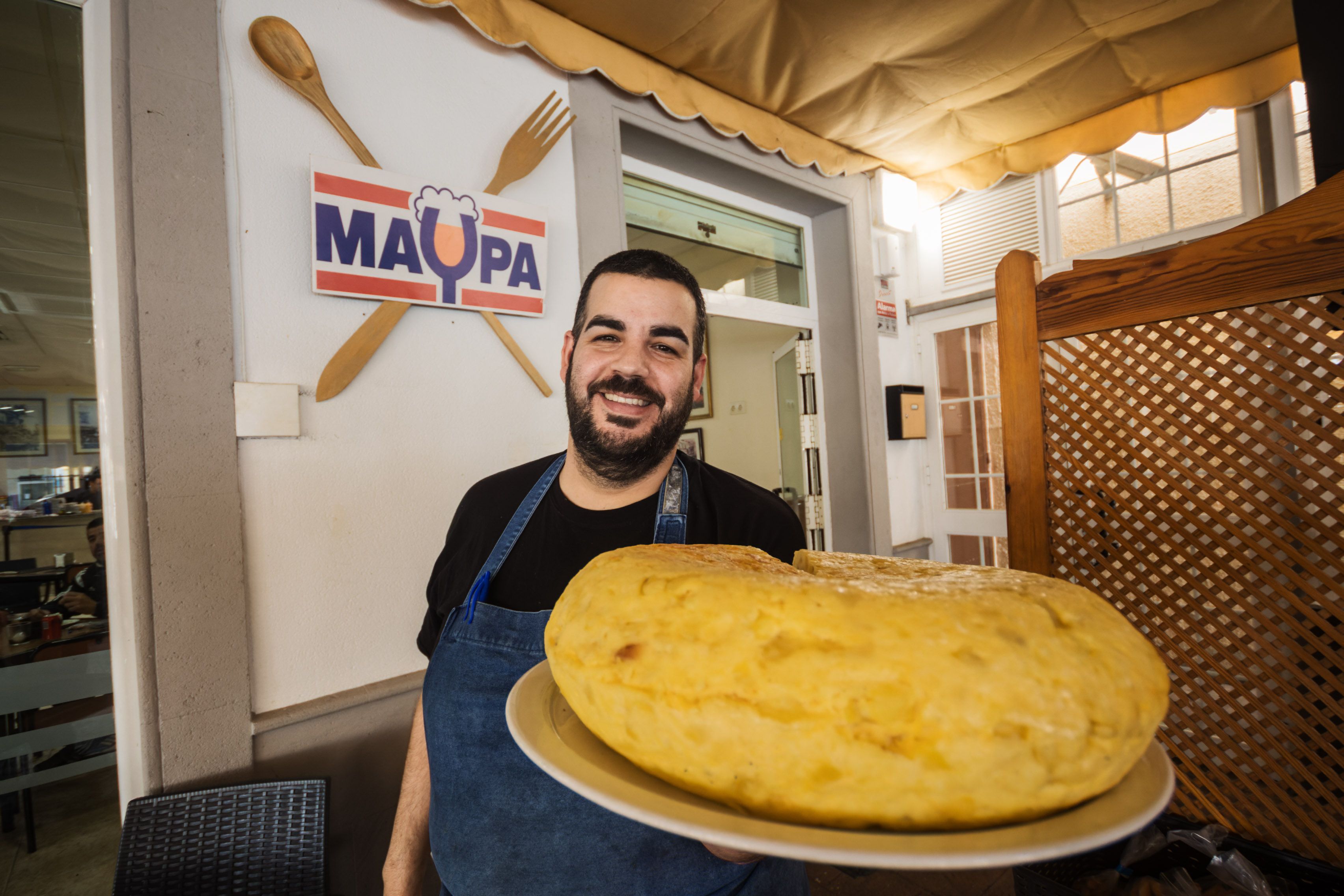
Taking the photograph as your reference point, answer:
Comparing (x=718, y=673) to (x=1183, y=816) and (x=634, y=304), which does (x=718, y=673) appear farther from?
(x=1183, y=816)

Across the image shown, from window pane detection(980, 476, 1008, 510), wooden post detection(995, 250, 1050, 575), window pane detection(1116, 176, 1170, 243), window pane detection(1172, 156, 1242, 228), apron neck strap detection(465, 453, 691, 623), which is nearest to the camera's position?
apron neck strap detection(465, 453, 691, 623)

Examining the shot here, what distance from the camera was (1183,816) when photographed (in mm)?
1667

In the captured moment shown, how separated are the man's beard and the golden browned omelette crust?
77 cm

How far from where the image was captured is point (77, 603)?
75.1 inches

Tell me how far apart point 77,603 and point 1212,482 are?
353 centimetres

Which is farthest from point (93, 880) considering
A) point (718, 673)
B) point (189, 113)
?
point (718, 673)

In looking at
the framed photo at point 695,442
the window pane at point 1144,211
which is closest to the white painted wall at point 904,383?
the window pane at point 1144,211

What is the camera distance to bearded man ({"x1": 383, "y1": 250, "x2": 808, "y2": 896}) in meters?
1.01

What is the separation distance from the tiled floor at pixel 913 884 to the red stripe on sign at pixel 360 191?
3.00 m

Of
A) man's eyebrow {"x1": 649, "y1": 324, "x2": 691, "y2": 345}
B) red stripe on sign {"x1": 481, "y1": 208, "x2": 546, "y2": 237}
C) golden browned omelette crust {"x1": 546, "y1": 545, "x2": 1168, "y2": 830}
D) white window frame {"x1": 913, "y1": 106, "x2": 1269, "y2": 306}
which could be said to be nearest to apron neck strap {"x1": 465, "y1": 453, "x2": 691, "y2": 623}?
man's eyebrow {"x1": 649, "y1": 324, "x2": 691, "y2": 345}

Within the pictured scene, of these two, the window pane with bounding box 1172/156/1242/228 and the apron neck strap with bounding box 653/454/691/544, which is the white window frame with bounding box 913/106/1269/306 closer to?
the window pane with bounding box 1172/156/1242/228

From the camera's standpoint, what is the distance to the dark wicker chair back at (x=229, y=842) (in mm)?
1480

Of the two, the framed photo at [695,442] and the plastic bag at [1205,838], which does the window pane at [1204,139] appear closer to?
the plastic bag at [1205,838]

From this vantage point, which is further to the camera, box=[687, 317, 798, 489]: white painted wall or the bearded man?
box=[687, 317, 798, 489]: white painted wall
